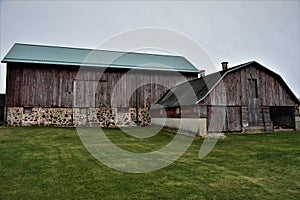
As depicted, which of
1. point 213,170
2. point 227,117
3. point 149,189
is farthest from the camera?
point 227,117

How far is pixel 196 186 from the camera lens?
20.5ft

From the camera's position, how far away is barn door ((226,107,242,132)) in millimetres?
18788

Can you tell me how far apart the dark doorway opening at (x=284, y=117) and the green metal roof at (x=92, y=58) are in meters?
9.29

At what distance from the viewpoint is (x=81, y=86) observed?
24.3m

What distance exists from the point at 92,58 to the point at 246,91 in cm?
1573

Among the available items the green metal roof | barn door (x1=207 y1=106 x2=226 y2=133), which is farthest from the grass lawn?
the green metal roof

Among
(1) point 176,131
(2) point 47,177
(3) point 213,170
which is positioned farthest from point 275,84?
(2) point 47,177

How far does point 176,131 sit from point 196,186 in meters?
13.2

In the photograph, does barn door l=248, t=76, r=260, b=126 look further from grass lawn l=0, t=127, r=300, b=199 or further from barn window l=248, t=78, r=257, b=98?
grass lawn l=0, t=127, r=300, b=199

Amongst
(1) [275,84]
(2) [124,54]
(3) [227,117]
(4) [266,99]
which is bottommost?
(3) [227,117]

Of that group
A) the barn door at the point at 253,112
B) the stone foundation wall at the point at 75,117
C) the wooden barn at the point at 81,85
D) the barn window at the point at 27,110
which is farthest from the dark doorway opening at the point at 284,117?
the barn window at the point at 27,110

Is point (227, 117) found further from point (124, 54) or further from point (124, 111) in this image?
point (124, 54)

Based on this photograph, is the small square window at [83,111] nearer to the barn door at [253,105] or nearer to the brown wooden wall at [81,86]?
the brown wooden wall at [81,86]

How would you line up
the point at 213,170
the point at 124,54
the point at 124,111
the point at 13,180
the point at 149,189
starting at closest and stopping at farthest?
the point at 149,189, the point at 13,180, the point at 213,170, the point at 124,111, the point at 124,54
